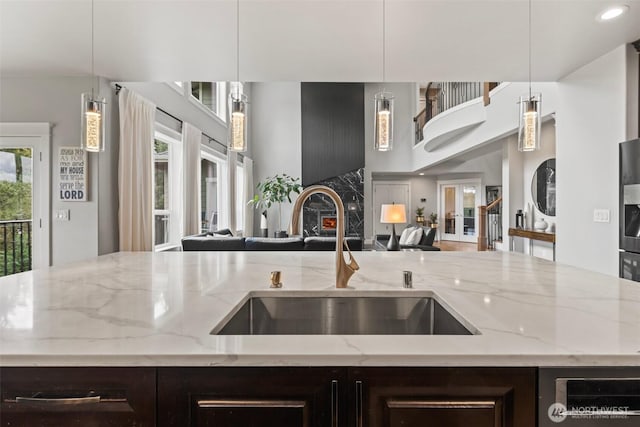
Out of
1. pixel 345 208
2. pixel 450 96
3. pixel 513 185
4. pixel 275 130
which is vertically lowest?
pixel 345 208

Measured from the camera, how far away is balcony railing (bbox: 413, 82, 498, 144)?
575cm

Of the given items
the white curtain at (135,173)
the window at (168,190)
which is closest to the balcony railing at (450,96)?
the window at (168,190)

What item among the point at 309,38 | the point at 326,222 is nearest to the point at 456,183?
the point at 326,222

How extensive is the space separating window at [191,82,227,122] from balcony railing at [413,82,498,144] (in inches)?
174

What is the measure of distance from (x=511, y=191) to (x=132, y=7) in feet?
19.4

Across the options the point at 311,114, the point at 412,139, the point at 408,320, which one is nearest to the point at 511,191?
the point at 412,139

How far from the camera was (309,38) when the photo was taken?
288 cm

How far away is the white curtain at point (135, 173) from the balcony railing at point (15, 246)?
113 cm

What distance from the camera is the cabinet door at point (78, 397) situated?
2.32 feet

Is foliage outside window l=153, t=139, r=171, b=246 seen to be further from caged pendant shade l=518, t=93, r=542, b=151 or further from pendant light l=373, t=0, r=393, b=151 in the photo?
caged pendant shade l=518, t=93, r=542, b=151

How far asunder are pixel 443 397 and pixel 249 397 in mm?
399

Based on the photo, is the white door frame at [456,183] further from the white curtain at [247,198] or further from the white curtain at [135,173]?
the white curtain at [135,173]

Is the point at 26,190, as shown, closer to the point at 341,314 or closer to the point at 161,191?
the point at 161,191

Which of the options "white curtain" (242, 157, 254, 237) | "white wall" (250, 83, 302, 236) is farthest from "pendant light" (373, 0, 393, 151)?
"white wall" (250, 83, 302, 236)
